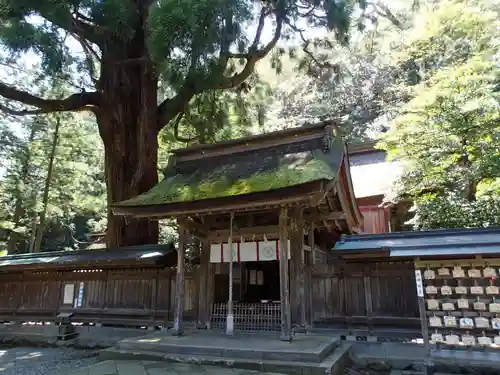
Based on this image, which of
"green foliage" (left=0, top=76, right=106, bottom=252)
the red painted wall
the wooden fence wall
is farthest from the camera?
"green foliage" (left=0, top=76, right=106, bottom=252)

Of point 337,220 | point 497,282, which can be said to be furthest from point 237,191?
point 497,282

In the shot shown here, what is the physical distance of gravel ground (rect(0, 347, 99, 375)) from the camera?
698 centimetres

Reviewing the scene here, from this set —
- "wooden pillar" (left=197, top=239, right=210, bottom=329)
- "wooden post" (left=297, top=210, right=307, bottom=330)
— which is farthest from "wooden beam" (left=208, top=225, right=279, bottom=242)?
"wooden post" (left=297, top=210, right=307, bottom=330)

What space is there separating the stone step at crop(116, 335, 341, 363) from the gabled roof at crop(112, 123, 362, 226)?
8.31 feet

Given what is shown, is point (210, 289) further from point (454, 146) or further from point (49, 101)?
point (454, 146)

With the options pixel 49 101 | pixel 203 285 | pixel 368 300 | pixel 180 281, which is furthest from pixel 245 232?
pixel 49 101

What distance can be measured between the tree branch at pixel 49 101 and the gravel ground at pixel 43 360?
701cm

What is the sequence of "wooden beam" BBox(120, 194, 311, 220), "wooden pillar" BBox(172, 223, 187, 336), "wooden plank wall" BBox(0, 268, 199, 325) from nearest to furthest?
"wooden beam" BBox(120, 194, 311, 220) → "wooden pillar" BBox(172, 223, 187, 336) → "wooden plank wall" BBox(0, 268, 199, 325)

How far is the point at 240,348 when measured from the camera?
20.3 feet

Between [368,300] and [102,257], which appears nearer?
[368,300]

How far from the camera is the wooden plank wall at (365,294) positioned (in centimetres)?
713

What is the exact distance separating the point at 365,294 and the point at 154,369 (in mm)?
4256

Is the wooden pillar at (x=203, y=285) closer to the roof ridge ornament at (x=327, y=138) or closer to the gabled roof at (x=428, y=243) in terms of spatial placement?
the gabled roof at (x=428, y=243)

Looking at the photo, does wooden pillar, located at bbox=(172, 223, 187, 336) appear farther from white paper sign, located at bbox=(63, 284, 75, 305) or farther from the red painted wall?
the red painted wall
